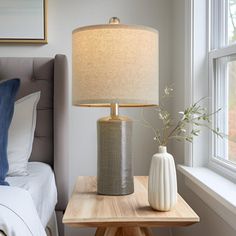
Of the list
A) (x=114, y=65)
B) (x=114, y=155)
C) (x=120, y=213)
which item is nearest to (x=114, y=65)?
(x=114, y=65)

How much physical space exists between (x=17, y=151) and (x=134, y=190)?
63cm

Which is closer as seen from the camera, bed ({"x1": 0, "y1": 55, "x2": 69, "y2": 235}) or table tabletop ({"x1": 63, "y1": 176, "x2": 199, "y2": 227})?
table tabletop ({"x1": 63, "y1": 176, "x2": 199, "y2": 227})

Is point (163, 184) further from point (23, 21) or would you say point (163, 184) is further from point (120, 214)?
point (23, 21)

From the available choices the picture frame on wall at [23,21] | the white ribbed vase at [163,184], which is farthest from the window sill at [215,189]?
the picture frame on wall at [23,21]

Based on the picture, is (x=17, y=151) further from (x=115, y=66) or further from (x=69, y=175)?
(x=115, y=66)

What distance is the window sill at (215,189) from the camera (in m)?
1.22

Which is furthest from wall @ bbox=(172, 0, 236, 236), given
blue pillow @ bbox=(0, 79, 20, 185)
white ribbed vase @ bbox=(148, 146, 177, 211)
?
blue pillow @ bbox=(0, 79, 20, 185)

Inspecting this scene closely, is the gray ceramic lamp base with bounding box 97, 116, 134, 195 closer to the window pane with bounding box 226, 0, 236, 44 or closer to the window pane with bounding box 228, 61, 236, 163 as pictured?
the window pane with bounding box 228, 61, 236, 163

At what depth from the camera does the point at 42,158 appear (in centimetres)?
197

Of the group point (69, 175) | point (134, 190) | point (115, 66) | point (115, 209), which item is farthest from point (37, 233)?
point (69, 175)

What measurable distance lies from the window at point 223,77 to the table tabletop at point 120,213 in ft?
1.17

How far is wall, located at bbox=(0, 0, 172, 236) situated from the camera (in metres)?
2.12

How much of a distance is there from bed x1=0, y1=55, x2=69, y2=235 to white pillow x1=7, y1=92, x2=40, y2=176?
0.11 metres

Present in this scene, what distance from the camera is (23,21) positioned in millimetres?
2080
